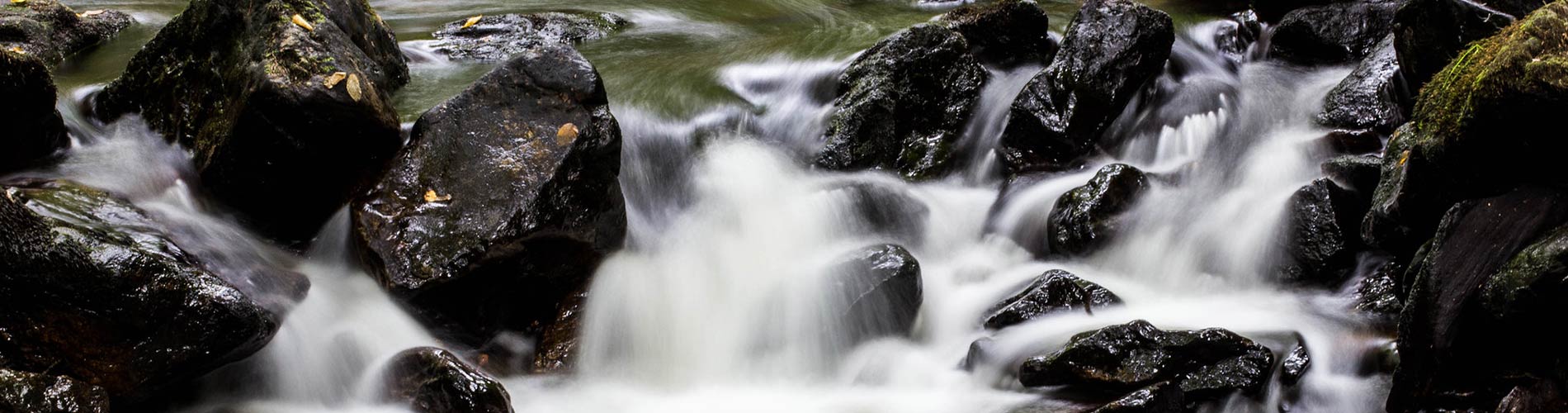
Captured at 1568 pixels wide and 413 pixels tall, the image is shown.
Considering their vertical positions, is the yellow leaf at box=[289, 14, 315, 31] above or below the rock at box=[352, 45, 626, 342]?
above

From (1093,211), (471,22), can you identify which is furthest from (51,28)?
(1093,211)

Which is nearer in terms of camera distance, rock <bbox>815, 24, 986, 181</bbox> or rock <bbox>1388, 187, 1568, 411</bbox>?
rock <bbox>1388, 187, 1568, 411</bbox>

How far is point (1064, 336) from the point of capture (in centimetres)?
495

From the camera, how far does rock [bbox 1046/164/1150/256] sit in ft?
19.6

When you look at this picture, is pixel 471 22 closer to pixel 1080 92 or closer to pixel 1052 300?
pixel 1080 92

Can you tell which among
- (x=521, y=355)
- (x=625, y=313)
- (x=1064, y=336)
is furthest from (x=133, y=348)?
(x=1064, y=336)

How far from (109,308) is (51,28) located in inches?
230

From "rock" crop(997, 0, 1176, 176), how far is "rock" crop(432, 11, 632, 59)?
4.43m

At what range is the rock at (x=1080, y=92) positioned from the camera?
697 centimetres

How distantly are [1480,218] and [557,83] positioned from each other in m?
4.55

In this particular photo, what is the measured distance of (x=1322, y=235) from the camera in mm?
5379

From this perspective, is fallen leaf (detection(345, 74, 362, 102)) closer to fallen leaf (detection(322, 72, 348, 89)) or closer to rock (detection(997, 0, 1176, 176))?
fallen leaf (detection(322, 72, 348, 89))

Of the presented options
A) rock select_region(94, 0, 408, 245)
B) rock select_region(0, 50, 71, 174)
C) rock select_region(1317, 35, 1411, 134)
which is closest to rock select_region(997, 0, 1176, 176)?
rock select_region(1317, 35, 1411, 134)

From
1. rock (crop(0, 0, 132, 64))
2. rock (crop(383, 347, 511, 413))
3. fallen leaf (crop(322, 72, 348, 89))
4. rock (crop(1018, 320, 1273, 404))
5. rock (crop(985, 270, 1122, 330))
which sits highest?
fallen leaf (crop(322, 72, 348, 89))
